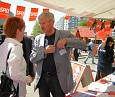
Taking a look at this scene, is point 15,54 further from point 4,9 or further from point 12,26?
point 4,9

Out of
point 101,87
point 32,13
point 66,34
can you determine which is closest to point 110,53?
point 101,87

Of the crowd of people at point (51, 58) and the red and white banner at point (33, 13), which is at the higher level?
the red and white banner at point (33, 13)

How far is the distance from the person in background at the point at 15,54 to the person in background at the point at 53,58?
55 cm

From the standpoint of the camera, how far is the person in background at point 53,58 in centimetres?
331

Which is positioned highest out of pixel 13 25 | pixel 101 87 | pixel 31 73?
pixel 13 25

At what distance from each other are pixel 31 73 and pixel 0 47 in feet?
2.11

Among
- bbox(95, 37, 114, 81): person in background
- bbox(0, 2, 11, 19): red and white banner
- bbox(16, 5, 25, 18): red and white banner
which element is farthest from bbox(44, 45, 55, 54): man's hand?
bbox(16, 5, 25, 18): red and white banner

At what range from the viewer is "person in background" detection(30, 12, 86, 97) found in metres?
3.31

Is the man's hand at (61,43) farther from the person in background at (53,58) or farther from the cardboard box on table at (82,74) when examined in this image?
the cardboard box on table at (82,74)

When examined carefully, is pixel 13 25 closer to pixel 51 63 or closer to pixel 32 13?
pixel 51 63

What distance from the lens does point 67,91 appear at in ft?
11.3

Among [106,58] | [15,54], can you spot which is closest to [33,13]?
[106,58]

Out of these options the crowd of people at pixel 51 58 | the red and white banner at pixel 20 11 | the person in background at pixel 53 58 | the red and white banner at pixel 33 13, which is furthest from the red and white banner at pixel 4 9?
the person in background at pixel 53 58

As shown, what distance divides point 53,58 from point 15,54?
825mm
